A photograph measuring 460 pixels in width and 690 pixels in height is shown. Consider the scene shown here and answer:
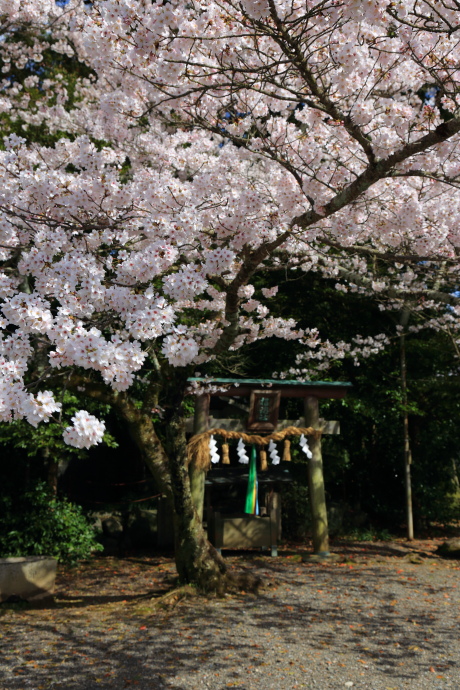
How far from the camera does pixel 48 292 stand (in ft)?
11.8

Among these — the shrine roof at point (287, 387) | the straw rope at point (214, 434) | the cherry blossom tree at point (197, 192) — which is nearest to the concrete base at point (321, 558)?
the straw rope at point (214, 434)

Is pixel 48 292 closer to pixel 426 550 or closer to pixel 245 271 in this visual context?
pixel 245 271

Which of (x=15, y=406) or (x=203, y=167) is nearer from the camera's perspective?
(x=15, y=406)

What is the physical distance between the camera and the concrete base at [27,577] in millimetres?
6867

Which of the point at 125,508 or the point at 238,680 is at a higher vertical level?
the point at 125,508

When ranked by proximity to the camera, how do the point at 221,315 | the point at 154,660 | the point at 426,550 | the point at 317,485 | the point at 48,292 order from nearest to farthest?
the point at 48,292
the point at 154,660
the point at 221,315
the point at 317,485
the point at 426,550

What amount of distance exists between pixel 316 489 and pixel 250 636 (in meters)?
3.98

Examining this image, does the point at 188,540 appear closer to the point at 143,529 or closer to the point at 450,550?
the point at 143,529

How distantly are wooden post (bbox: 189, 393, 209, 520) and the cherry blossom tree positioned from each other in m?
1.03

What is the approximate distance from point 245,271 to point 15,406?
240cm

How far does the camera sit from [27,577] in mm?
7016

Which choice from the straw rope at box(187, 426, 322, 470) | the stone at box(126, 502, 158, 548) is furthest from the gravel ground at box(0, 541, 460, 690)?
the stone at box(126, 502, 158, 548)

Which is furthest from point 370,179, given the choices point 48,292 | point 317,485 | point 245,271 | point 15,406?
point 317,485

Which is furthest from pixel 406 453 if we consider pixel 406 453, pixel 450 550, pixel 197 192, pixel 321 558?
pixel 197 192
